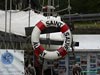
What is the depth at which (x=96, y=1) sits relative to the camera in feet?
159

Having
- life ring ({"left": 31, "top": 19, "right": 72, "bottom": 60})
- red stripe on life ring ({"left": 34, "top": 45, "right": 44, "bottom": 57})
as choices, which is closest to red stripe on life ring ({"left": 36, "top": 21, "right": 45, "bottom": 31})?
life ring ({"left": 31, "top": 19, "right": 72, "bottom": 60})

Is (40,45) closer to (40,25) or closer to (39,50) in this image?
(39,50)

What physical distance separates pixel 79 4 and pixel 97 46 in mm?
21669

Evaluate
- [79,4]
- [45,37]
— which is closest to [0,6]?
[45,37]

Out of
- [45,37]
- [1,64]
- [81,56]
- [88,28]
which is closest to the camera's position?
[1,64]

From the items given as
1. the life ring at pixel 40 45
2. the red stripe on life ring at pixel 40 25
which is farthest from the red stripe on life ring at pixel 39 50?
the red stripe on life ring at pixel 40 25

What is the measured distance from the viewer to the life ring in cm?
1605

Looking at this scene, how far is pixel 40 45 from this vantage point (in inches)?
637

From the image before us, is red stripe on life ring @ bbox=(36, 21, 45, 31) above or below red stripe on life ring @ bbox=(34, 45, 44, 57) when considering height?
above

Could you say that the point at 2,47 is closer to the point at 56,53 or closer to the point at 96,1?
the point at 56,53

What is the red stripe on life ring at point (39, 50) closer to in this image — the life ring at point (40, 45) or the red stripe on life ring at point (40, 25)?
the life ring at point (40, 45)

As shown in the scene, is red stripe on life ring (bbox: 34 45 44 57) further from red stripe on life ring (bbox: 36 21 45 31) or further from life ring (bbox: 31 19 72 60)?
red stripe on life ring (bbox: 36 21 45 31)

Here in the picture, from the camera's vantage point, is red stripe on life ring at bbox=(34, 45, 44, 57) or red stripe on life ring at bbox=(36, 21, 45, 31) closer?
red stripe on life ring at bbox=(34, 45, 44, 57)

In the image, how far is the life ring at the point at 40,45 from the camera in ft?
52.6
